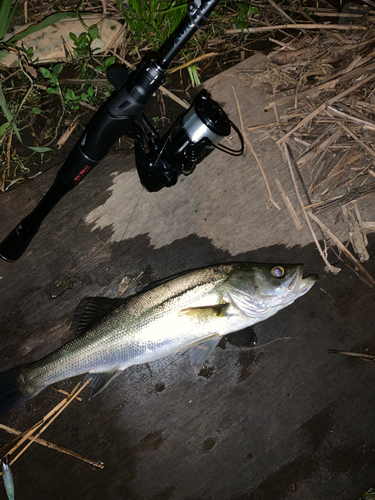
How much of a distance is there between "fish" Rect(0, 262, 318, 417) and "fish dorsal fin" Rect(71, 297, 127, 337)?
106 millimetres

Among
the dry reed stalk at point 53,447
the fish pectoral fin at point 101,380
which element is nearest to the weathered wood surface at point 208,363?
the dry reed stalk at point 53,447

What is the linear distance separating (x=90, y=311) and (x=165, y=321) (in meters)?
0.78

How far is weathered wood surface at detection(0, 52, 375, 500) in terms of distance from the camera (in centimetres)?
321

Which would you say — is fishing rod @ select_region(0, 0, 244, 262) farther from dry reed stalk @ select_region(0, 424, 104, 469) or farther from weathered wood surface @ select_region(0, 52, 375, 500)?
dry reed stalk @ select_region(0, 424, 104, 469)

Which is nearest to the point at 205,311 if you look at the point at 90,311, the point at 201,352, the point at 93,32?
the point at 201,352

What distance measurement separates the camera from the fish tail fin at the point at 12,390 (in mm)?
2967

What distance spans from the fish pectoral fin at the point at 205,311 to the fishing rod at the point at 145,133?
1143mm

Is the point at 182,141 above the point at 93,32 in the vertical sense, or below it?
below

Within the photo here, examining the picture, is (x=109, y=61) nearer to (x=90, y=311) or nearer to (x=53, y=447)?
(x=90, y=311)

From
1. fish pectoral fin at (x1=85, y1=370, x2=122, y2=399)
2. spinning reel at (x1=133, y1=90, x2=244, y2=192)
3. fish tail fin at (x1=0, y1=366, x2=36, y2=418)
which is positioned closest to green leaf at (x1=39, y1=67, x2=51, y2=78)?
spinning reel at (x1=133, y1=90, x2=244, y2=192)

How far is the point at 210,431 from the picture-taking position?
332 centimetres

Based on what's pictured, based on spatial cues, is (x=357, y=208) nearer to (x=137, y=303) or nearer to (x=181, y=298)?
(x=181, y=298)

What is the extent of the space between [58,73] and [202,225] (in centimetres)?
209

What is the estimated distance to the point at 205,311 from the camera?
290 cm
